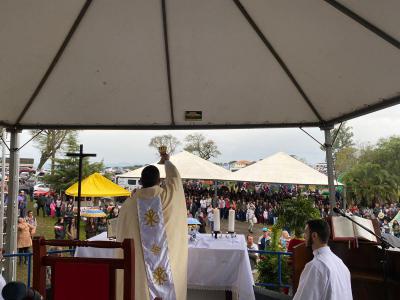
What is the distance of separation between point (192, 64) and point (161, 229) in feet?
6.82

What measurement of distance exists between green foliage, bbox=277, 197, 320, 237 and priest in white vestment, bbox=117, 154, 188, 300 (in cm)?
222

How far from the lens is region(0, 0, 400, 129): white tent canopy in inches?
136

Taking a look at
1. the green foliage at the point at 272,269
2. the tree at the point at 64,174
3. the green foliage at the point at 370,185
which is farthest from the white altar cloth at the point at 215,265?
the green foliage at the point at 370,185

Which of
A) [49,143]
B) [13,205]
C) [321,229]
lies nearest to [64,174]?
[49,143]

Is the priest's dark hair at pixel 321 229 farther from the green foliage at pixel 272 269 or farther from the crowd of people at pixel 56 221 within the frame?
the crowd of people at pixel 56 221

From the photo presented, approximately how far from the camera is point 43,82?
4.76 metres

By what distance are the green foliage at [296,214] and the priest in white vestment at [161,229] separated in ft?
7.28

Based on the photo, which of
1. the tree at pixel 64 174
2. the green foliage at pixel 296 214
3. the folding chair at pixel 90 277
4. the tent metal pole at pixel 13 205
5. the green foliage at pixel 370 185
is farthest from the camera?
the green foliage at pixel 370 185

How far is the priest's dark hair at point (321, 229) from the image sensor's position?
2514mm

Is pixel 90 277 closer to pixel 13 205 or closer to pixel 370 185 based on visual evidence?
pixel 13 205

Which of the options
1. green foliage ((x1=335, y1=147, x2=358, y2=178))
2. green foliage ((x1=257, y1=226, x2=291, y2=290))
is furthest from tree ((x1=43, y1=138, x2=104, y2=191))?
green foliage ((x1=335, y1=147, x2=358, y2=178))

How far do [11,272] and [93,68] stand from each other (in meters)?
3.30

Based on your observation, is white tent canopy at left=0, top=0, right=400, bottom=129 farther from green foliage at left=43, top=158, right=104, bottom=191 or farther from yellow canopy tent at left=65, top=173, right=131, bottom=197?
green foliage at left=43, top=158, right=104, bottom=191

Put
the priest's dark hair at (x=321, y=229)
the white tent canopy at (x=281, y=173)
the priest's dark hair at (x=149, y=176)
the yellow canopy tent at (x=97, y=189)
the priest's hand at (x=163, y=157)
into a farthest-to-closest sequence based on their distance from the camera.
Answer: the white tent canopy at (x=281, y=173) → the yellow canopy tent at (x=97, y=189) → the priest's hand at (x=163, y=157) → the priest's dark hair at (x=149, y=176) → the priest's dark hair at (x=321, y=229)
